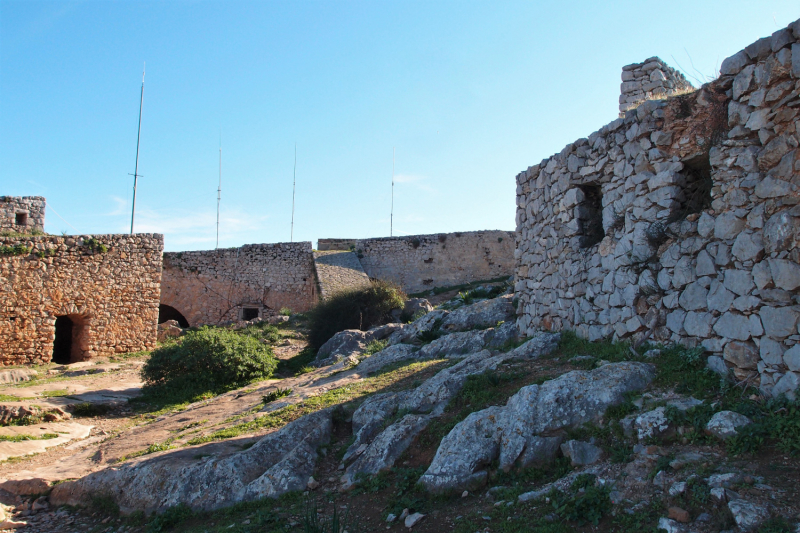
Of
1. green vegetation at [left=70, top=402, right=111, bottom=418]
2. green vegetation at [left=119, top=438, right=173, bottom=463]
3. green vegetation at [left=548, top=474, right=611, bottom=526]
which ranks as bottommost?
green vegetation at [left=70, top=402, right=111, bottom=418]

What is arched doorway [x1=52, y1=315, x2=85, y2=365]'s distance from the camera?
16125 mm

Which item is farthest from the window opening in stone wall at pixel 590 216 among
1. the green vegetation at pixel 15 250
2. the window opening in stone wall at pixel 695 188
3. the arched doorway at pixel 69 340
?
the green vegetation at pixel 15 250

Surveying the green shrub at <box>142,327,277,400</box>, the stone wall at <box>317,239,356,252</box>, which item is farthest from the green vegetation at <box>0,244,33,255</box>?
the stone wall at <box>317,239,356,252</box>

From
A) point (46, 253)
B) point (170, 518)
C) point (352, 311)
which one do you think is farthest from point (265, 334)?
point (170, 518)

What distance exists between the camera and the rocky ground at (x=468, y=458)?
13.1 feet

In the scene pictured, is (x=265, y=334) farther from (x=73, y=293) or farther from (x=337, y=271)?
(x=337, y=271)

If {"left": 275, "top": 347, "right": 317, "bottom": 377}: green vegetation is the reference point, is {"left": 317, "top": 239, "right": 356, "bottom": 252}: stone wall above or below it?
above

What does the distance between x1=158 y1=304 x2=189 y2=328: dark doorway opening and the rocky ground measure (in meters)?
14.4

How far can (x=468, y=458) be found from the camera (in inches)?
203

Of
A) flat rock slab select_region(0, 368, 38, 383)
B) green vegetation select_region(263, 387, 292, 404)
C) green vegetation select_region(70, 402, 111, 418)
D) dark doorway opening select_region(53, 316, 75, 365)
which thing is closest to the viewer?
green vegetation select_region(263, 387, 292, 404)

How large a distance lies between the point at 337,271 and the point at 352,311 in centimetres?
591

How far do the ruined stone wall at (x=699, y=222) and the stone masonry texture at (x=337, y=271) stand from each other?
481 inches

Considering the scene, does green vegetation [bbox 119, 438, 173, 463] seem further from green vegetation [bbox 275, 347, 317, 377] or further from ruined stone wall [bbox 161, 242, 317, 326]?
ruined stone wall [bbox 161, 242, 317, 326]

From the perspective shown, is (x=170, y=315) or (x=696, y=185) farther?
(x=170, y=315)
